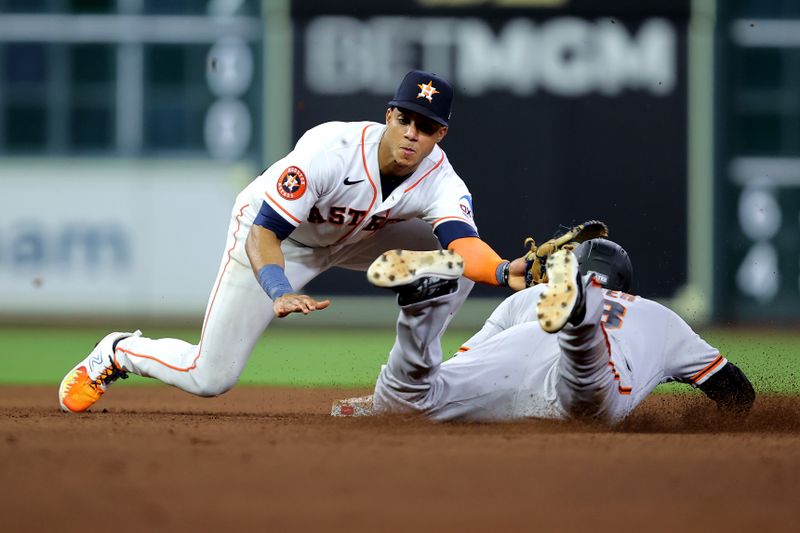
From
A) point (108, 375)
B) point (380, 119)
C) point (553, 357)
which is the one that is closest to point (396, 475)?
point (553, 357)

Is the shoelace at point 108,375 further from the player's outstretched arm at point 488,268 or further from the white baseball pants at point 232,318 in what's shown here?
the player's outstretched arm at point 488,268

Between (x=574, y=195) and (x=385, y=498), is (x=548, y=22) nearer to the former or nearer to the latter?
(x=574, y=195)

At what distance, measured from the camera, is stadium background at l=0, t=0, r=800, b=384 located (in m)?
10.5

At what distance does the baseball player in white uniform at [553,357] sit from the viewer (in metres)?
3.70

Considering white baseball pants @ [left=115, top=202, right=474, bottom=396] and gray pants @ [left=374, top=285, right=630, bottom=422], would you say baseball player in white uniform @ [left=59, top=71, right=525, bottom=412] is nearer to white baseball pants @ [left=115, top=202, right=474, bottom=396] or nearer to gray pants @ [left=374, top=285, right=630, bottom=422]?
white baseball pants @ [left=115, top=202, right=474, bottom=396]

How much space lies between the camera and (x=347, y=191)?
450cm

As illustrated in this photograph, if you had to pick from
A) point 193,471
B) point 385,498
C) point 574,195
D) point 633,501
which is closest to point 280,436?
point 193,471

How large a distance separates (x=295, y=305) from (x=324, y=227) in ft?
3.19

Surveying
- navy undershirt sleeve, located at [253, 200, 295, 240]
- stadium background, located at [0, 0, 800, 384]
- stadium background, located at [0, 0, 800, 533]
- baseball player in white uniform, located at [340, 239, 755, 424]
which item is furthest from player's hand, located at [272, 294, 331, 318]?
stadium background, located at [0, 0, 800, 384]

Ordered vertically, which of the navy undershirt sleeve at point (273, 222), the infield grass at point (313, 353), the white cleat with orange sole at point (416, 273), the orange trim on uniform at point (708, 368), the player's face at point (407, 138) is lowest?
the infield grass at point (313, 353)

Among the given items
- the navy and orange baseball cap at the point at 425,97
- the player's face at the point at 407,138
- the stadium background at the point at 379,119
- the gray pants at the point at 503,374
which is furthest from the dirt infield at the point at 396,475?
the stadium background at the point at 379,119

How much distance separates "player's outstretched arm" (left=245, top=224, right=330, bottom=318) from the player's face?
0.52 m

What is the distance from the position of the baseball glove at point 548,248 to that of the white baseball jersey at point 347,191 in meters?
0.26

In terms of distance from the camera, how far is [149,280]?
11.1 m
